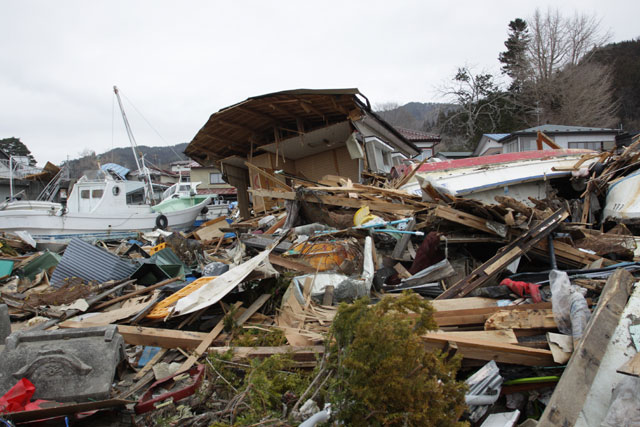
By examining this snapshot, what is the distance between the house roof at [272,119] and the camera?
938 centimetres

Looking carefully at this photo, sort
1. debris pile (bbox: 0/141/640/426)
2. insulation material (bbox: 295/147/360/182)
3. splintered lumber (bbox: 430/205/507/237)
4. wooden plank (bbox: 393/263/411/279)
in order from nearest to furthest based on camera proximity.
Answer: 1. debris pile (bbox: 0/141/640/426)
2. splintered lumber (bbox: 430/205/507/237)
3. wooden plank (bbox: 393/263/411/279)
4. insulation material (bbox: 295/147/360/182)

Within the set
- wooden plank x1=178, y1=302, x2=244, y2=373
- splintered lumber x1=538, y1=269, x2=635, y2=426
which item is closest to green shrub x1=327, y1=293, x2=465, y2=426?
splintered lumber x1=538, y1=269, x2=635, y2=426

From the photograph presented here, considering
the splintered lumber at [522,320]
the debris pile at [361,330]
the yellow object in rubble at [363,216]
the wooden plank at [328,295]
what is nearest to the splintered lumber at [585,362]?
the debris pile at [361,330]

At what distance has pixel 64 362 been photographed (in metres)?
2.91

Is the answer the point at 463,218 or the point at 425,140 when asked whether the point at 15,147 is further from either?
the point at 463,218

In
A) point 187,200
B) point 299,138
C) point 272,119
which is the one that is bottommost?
point 187,200

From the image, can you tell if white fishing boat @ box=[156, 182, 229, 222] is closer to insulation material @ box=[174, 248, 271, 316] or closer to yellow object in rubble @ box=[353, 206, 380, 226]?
yellow object in rubble @ box=[353, 206, 380, 226]

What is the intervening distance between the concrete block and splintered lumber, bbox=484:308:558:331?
136 inches

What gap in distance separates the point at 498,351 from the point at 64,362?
358 cm

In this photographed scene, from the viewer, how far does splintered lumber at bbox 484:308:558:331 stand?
3.24 meters

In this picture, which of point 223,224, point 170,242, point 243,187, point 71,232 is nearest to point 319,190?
point 170,242

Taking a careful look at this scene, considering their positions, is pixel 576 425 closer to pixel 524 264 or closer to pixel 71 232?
pixel 524 264

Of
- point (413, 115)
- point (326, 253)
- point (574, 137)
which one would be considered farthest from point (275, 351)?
point (413, 115)

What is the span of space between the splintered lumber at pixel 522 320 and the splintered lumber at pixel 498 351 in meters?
0.34
